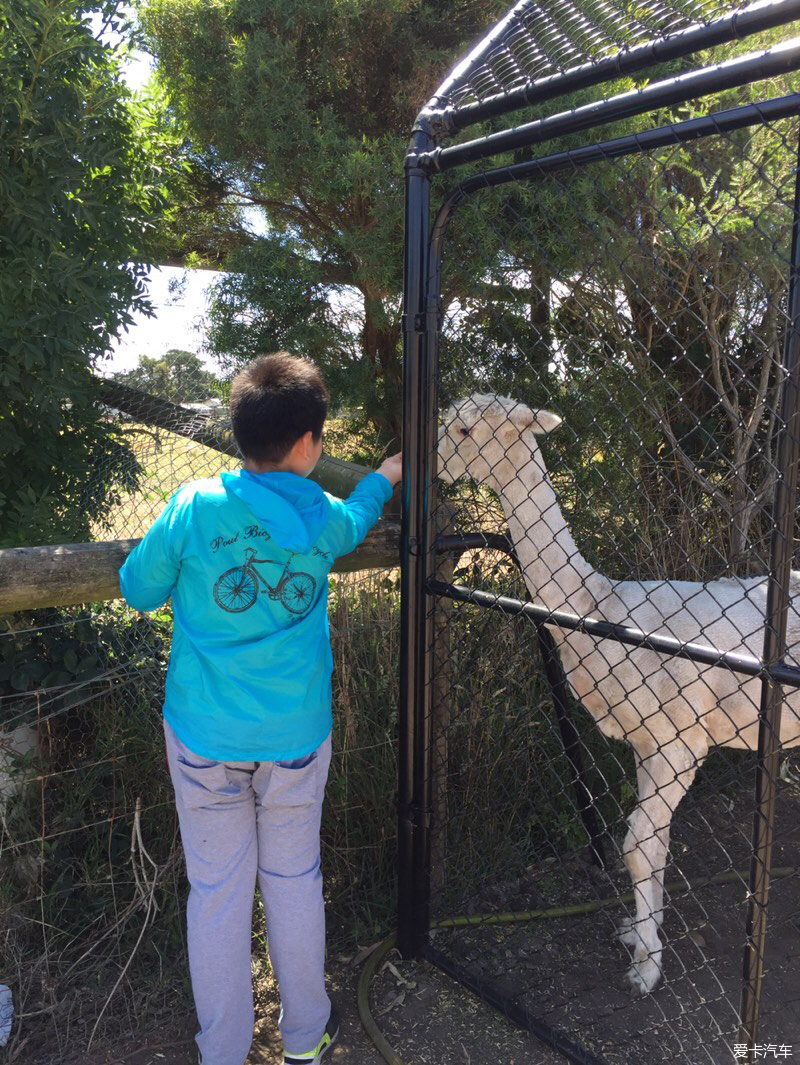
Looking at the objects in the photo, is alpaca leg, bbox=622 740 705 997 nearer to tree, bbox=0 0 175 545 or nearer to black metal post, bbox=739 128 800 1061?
black metal post, bbox=739 128 800 1061

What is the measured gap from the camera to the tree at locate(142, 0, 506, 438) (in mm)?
3512

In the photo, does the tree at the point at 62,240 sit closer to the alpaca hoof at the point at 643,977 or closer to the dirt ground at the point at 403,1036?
the dirt ground at the point at 403,1036

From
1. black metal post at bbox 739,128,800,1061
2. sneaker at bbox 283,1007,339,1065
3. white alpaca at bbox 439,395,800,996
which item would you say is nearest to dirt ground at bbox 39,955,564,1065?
sneaker at bbox 283,1007,339,1065

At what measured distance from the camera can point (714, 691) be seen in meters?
2.67

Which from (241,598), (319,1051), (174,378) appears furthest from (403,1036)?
Answer: (174,378)

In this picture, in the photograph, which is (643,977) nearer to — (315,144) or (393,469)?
(393,469)

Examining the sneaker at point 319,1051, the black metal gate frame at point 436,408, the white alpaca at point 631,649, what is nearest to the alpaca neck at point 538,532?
the white alpaca at point 631,649

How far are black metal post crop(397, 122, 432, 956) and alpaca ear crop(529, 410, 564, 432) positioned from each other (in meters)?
0.45

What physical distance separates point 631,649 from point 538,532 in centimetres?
48

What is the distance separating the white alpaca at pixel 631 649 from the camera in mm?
A: 2676

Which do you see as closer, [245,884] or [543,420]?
[245,884]

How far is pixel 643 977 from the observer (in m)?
2.69

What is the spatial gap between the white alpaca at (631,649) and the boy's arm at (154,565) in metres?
0.96

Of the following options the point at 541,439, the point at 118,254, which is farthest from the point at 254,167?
the point at 541,439
